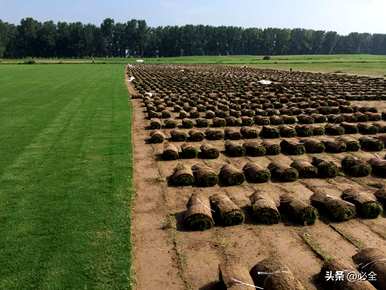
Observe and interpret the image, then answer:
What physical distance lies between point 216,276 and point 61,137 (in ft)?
50.4

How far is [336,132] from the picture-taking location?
2461 centimetres

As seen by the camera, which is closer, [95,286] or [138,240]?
[95,286]

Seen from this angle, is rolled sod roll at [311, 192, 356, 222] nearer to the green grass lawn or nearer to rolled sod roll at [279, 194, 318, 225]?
rolled sod roll at [279, 194, 318, 225]

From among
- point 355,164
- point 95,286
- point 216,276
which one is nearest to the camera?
point 95,286

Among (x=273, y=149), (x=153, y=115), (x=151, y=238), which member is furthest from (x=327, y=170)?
(x=153, y=115)

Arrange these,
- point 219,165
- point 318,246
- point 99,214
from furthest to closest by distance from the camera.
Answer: point 219,165 → point 99,214 → point 318,246

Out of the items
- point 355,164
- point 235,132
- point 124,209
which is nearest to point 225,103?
point 235,132

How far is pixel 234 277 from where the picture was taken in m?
8.55

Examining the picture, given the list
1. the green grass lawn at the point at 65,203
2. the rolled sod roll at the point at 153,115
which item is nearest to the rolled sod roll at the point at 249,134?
the green grass lawn at the point at 65,203

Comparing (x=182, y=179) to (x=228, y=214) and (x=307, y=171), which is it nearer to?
(x=228, y=214)

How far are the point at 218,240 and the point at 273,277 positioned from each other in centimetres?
292

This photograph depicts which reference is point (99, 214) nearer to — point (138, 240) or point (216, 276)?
point (138, 240)

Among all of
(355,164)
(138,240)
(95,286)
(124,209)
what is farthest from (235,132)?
(95,286)

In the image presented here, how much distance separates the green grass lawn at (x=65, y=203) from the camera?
367 inches
